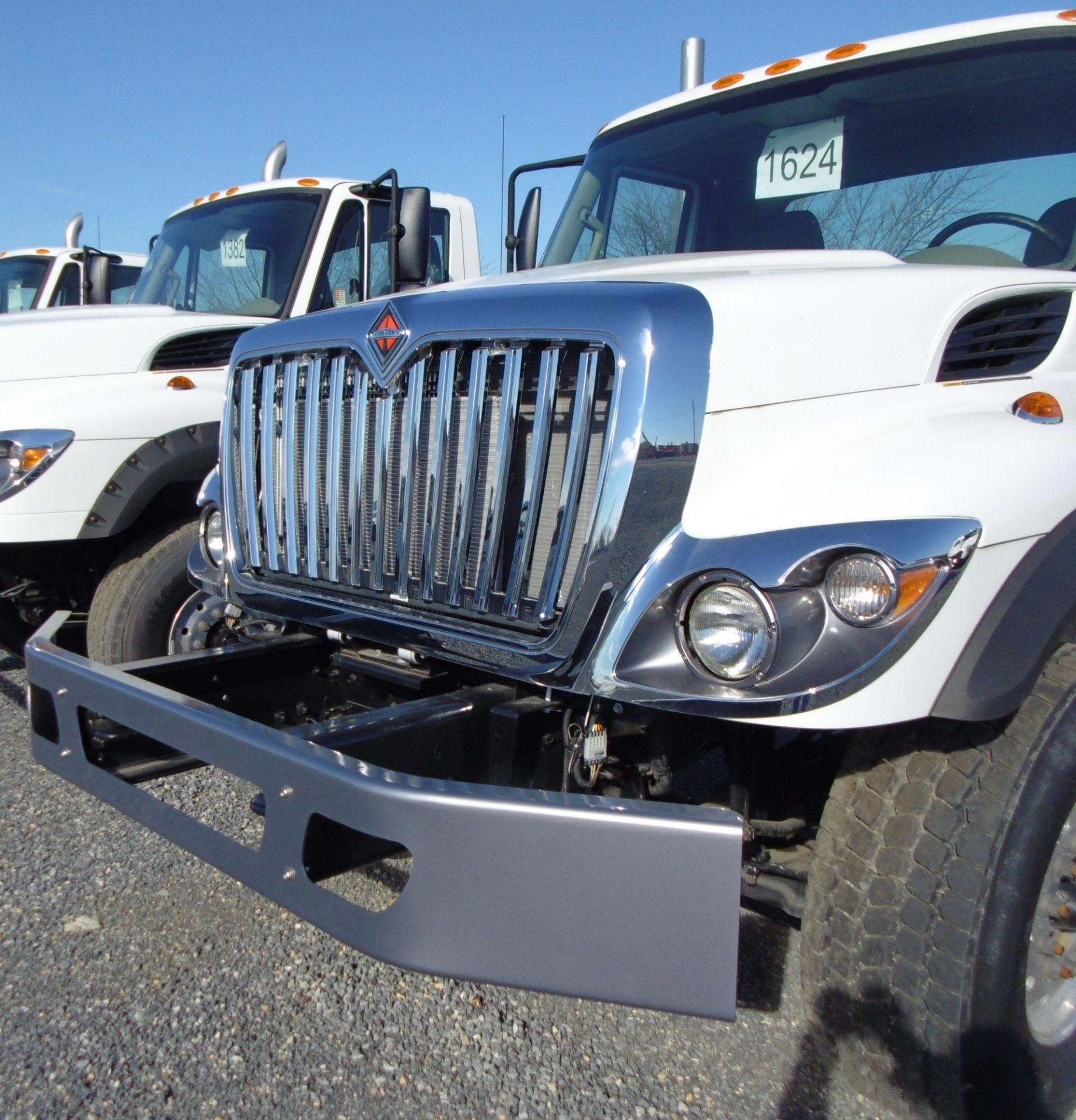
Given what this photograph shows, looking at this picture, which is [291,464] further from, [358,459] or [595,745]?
[595,745]

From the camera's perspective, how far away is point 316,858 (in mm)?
2078

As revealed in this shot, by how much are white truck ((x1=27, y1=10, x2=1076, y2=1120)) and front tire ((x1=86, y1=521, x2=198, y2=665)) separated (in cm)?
102

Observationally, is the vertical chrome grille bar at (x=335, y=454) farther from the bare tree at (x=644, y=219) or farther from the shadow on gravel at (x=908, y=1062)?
the shadow on gravel at (x=908, y=1062)

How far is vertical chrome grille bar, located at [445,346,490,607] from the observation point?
7.43ft

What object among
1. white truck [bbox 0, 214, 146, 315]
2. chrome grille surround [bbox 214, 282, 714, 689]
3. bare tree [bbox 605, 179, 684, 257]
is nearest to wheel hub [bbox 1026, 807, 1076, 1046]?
chrome grille surround [bbox 214, 282, 714, 689]

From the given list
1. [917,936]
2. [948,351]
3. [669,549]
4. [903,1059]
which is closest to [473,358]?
[669,549]

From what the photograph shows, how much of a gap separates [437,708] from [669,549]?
684mm

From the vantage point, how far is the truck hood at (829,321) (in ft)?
6.88

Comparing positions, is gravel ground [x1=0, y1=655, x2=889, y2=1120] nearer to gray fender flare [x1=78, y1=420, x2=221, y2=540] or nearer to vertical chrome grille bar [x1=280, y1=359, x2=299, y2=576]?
vertical chrome grille bar [x1=280, y1=359, x2=299, y2=576]

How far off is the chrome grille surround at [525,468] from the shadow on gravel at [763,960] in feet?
3.55

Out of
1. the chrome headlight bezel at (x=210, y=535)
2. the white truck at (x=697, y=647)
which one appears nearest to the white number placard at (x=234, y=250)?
the chrome headlight bezel at (x=210, y=535)

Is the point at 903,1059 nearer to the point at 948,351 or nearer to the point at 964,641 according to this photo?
the point at 964,641

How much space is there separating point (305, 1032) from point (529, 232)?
301 cm

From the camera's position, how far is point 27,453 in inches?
154
